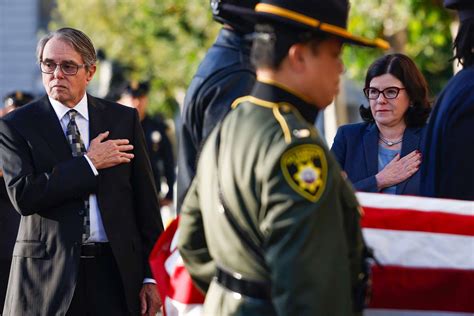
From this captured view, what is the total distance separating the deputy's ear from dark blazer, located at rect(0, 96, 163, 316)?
6.47 feet

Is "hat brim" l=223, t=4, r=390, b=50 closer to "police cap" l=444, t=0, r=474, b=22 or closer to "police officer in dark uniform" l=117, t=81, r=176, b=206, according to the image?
"police cap" l=444, t=0, r=474, b=22

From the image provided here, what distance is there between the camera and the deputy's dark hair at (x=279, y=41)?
3885 mm

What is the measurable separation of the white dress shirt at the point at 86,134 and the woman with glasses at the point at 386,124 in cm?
128

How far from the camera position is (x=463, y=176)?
15.2 ft

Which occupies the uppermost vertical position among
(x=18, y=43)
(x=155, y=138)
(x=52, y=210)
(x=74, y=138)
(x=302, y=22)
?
(x=302, y=22)

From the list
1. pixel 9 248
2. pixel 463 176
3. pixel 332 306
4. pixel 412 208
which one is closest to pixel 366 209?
pixel 412 208

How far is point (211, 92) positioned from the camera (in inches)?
188

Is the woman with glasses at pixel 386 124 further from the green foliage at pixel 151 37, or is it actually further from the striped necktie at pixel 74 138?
the green foliage at pixel 151 37

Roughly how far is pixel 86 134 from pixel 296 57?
7.38ft

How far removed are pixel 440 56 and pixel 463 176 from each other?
17685 millimetres

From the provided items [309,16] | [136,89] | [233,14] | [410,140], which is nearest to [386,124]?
[410,140]

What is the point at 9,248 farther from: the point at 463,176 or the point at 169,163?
the point at 169,163

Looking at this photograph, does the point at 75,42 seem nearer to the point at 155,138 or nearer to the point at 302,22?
the point at 302,22

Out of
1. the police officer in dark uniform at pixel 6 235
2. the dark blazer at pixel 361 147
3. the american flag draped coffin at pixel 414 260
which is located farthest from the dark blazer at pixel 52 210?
the american flag draped coffin at pixel 414 260
